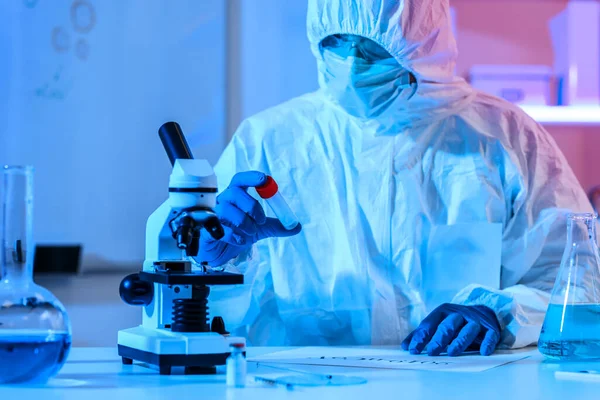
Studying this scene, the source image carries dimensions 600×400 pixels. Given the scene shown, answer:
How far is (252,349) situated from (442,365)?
31cm

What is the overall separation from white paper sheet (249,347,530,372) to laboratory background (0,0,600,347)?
3.78ft

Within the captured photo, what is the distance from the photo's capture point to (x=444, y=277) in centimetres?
161

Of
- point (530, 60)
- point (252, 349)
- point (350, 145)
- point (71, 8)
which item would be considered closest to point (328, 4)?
point (350, 145)

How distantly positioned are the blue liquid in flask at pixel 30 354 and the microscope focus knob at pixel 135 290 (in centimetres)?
14

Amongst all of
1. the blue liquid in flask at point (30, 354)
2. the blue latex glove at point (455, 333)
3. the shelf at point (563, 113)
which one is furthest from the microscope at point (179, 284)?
the shelf at point (563, 113)

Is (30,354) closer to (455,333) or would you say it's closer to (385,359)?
(385,359)

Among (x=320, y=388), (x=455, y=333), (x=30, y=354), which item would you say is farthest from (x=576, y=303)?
(x=30, y=354)

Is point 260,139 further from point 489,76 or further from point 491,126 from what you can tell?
point 489,76

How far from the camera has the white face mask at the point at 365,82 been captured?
156 cm

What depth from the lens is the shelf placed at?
8.25 feet

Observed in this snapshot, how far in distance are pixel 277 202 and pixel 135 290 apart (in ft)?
0.72

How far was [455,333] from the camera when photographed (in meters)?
1.27

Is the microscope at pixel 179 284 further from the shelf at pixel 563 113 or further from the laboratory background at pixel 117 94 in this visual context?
the shelf at pixel 563 113

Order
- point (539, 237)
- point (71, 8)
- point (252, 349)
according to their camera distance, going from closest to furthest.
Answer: point (252, 349)
point (539, 237)
point (71, 8)
